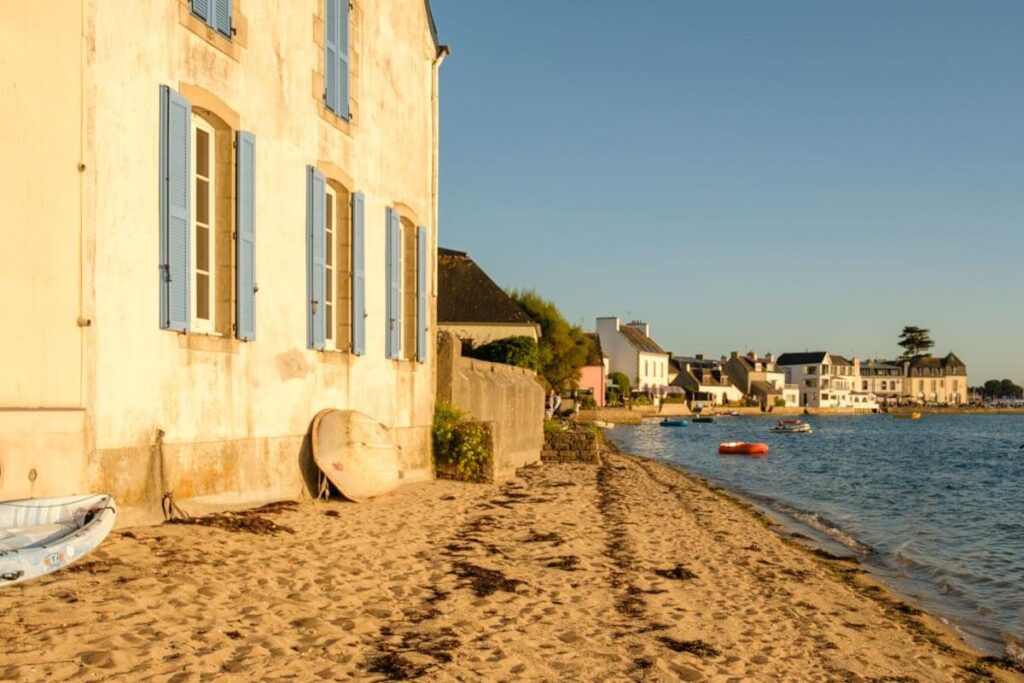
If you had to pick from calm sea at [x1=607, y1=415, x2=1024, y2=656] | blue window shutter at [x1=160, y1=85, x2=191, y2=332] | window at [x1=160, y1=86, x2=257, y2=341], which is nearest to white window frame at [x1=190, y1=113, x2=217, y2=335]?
window at [x1=160, y1=86, x2=257, y2=341]

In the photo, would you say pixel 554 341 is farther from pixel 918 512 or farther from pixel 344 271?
pixel 344 271

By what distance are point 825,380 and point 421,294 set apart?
13619cm

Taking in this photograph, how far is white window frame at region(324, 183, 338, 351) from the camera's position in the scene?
12602 millimetres

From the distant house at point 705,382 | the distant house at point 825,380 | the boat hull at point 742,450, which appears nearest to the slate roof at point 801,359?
the distant house at point 825,380

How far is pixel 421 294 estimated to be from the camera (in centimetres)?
1540

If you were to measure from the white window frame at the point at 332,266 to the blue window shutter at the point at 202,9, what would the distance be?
11.1 feet

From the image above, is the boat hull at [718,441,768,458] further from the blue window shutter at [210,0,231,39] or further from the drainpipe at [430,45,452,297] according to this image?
the blue window shutter at [210,0,231,39]

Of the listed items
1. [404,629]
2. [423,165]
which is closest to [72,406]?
[404,629]

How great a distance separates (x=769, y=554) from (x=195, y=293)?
27.4ft

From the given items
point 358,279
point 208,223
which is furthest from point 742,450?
point 208,223

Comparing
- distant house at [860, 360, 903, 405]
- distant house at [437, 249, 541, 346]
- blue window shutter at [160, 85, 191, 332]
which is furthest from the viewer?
distant house at [860, 360, 903, 405]

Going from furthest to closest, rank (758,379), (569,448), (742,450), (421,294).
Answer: (758,379), (742,450), (569,448), (421,294)

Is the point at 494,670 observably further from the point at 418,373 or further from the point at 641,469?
the point at 641,469

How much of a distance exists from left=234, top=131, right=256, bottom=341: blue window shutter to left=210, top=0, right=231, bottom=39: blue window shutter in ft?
3.37
